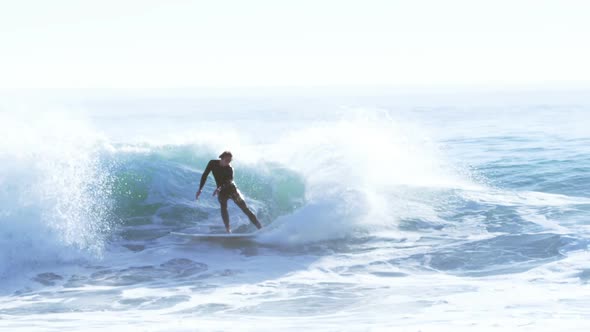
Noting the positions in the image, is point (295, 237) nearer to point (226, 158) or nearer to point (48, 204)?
point (226, 158)

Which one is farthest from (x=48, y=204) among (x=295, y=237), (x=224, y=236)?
(x=295, y=237)

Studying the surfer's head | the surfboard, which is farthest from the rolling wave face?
the surfer's head

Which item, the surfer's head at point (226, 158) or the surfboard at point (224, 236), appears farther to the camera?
Result: the surfboard at point (224, 236)

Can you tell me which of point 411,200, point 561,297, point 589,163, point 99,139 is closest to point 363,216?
point 411,200

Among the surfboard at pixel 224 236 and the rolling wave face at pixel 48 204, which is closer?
the rolling wave face at pixel 48 204

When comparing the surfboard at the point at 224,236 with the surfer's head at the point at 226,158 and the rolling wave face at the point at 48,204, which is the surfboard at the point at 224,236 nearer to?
the surfer's head at the point at 226,158

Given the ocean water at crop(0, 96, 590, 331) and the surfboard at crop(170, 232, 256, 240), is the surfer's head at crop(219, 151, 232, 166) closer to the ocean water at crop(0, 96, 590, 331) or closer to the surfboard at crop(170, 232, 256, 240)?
the surfboard at crop(170, 232, 256, 240)

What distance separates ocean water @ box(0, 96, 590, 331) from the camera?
7711 millimetres

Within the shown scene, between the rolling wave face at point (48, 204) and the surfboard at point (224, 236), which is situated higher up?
the rolling wave face at point (48, 204)

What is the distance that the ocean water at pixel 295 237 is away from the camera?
771cm

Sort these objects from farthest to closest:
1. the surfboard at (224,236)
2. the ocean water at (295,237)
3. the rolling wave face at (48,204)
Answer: the surfboard at (224,236) < the rolling wave face at (48,204) < the ocean water at (295,237)

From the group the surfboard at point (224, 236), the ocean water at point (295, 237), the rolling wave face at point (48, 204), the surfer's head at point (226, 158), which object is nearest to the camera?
the ocean water at point (295, 237)

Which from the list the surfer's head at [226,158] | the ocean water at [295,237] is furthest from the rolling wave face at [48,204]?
the surfer's head at [226,158]

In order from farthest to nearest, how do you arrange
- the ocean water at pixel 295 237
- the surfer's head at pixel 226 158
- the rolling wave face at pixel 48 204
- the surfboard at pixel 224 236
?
1. the surfboard at pixel 224 236
2. the surfer's head at pixel 226 158
3. the rolling wave face at pixel 48 204
4. the ocean water at pixel 295 237
